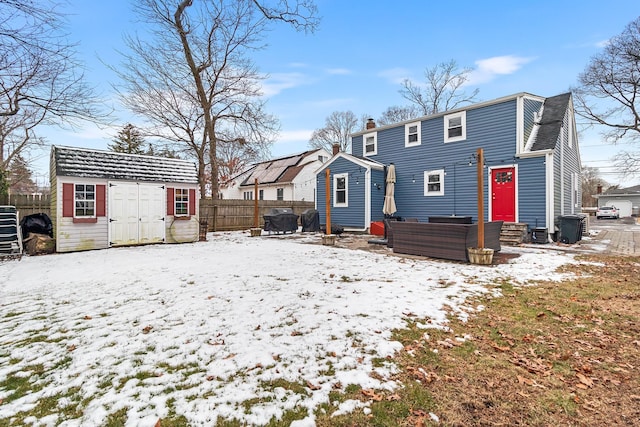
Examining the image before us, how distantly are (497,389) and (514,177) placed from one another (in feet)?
36.2

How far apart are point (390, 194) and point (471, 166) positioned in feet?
11.7

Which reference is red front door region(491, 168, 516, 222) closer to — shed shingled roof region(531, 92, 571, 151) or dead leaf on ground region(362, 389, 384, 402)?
shed shingled roof region(531, 92, 571, 151)

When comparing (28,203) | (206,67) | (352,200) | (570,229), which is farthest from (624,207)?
(28,203)

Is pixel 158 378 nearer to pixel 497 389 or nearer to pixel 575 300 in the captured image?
pixel 497 389

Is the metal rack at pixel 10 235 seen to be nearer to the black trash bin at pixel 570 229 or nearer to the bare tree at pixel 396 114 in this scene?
the black trash bin at pixel 570 229

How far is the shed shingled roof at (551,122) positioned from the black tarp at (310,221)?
9.77m

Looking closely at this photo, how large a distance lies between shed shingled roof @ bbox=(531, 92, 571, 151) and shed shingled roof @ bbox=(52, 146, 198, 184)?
13.3 meters

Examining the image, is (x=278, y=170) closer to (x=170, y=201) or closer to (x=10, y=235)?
(x=170, y=201)

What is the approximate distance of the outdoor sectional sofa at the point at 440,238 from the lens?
7.25 m

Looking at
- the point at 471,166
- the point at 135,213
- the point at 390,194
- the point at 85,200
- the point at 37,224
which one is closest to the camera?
the point at 85,200

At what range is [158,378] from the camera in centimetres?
243

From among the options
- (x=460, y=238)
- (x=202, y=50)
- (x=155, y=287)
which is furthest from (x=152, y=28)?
(x=460, y=238)

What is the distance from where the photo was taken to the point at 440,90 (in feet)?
91.2

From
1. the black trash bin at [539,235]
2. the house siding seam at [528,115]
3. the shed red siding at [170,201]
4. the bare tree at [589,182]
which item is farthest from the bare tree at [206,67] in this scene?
the bare tree at [589,182]
